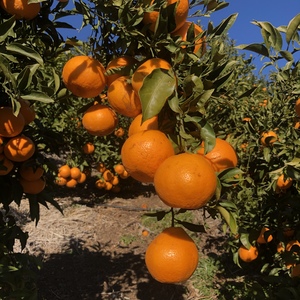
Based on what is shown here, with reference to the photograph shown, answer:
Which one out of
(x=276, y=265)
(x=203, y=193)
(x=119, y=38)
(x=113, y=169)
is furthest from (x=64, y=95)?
(x=113, y=169)

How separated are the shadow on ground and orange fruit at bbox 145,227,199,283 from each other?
2516 millimetres

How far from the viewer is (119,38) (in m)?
0.97

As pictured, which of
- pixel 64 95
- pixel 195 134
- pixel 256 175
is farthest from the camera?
pixel 256 175

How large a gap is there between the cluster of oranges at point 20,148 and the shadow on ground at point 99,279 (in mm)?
1899

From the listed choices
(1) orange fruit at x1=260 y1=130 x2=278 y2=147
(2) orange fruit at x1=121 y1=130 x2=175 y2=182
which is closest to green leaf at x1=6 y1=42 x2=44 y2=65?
(2) orange fruit at x1=121 y1=130 x2=175 y2=182

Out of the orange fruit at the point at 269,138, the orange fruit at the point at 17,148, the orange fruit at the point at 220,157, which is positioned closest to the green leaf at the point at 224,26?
the orange fruit at the point at 220,157

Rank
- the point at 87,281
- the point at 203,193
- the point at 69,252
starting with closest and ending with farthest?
1. the point at 203,193
2. the point at 87,281
3. the point at 69,252

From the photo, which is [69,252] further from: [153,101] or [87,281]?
[153,101]

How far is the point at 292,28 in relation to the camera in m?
1.00

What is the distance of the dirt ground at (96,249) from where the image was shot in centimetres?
326

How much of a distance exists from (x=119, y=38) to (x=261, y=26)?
0.40m

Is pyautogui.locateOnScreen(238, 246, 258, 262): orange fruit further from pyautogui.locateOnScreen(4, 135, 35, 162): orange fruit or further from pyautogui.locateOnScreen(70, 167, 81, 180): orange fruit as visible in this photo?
pyautogui.locateOnScreen(70, 167, 81, 180): orange fruit

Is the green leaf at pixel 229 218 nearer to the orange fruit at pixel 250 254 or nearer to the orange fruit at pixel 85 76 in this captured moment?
the orange fruit at pixel 85 76

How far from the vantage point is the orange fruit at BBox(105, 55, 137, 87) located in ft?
2.96
